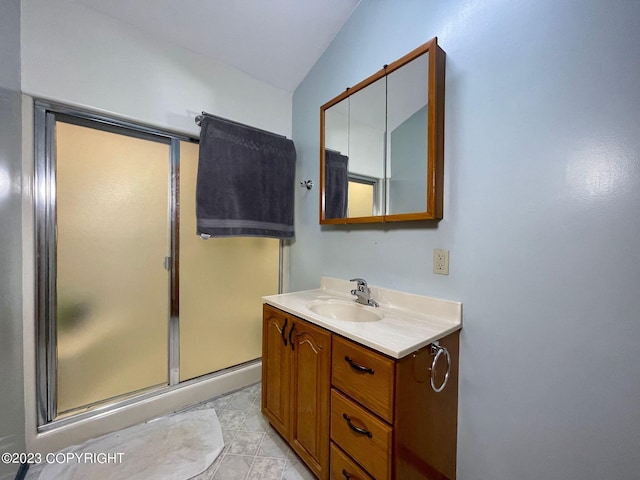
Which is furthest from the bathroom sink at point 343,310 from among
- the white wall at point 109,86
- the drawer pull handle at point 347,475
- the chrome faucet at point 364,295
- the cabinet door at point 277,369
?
the white wall at point 109,86

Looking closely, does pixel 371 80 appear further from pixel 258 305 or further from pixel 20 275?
pixel 20 275

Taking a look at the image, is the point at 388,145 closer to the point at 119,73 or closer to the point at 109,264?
the point at 119,73

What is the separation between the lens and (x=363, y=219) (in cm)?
149

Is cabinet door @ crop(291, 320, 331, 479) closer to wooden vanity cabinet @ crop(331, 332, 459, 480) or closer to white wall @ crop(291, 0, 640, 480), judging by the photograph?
wooden vanity cabinet @ crop(331, 332, 459, 480)

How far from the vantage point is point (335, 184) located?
1.72m

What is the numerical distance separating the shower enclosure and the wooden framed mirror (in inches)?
39.2

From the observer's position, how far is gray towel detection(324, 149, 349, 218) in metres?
1.65

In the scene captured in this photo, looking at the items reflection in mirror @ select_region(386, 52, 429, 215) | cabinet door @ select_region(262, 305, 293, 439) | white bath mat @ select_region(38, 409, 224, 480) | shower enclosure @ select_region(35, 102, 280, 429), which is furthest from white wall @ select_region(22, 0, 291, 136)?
white bath mat @ select_region(38, 409, 224, 480)

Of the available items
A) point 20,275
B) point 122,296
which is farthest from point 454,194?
point 20,275

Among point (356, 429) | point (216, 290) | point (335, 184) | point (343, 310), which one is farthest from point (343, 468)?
point (335, 184)

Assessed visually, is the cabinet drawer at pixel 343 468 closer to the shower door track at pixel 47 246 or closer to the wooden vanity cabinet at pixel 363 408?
the wooden vanity cabinet at pixel 363 408

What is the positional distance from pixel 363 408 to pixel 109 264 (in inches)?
64.2

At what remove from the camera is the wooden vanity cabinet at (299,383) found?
1.09 meters

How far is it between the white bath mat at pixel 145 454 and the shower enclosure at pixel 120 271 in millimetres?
181
